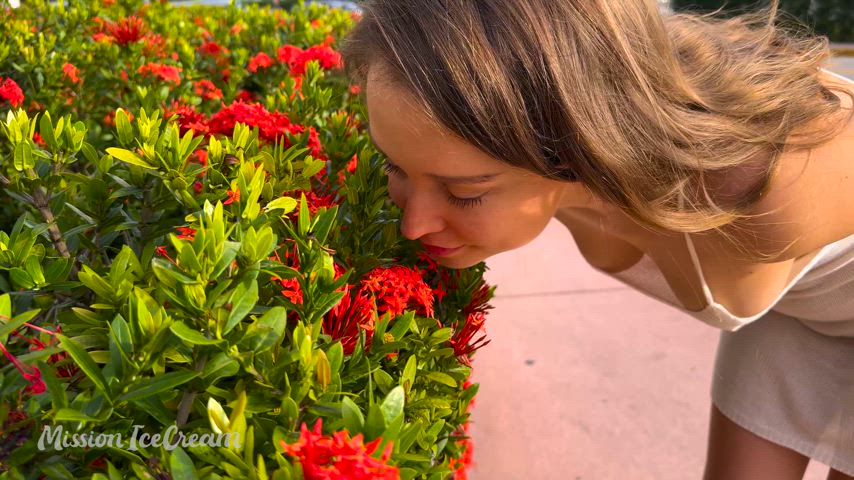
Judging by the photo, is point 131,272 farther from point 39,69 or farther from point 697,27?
point 697,27

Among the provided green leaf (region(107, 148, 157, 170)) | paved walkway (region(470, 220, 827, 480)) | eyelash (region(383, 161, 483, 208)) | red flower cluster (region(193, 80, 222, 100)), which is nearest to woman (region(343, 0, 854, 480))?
eyelash (region(383, 161, 483, 208))

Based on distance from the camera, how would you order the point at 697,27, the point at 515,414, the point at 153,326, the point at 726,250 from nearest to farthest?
the point at 153,326
the point at 726,250
the point at 697,27
the point at 515,414

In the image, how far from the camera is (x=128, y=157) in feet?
3.64

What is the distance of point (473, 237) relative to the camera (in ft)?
4.45

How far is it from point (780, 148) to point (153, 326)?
1312 millimetres

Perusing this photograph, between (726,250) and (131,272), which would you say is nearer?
(131,272)

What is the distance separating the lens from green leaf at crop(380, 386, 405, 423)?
0.79m

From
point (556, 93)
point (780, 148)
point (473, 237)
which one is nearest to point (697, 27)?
point (780, 148)

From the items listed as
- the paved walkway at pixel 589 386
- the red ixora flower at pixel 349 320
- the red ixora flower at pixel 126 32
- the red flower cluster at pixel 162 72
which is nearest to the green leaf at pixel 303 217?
the red ixora flower at pixel 349 320

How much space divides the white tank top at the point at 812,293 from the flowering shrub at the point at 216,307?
73 cm

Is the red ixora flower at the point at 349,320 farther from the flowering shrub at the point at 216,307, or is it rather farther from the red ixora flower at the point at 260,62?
the red ixora flower at the point at 260,62

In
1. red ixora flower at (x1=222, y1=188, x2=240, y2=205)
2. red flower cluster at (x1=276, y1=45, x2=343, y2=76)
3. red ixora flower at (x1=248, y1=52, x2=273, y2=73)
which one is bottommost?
red ixora flower at (x1=248, y1=52, x2=273, y2=73)

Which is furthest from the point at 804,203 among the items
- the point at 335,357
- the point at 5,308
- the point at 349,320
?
the point at 5,308

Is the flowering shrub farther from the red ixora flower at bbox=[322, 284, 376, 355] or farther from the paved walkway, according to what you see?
the paved walkway
